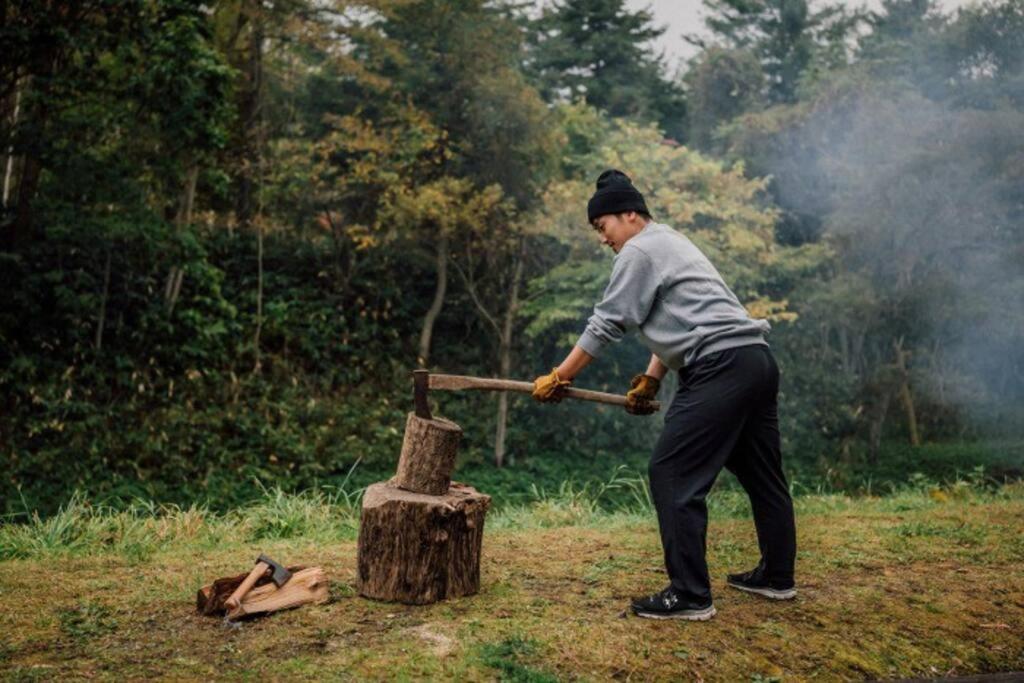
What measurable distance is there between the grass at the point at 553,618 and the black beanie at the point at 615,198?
1761 millimetres

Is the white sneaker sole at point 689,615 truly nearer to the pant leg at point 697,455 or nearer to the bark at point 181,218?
the pant leg at point 697,455

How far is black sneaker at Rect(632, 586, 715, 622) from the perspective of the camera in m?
3.64

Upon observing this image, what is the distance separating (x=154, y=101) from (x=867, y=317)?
12299 mm

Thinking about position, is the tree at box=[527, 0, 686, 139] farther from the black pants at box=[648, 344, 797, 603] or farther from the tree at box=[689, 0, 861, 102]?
the black pants at box=[648, 344, 797, 603]

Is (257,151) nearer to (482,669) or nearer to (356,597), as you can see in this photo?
(356,597)

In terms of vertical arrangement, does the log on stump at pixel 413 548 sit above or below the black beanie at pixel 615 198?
below

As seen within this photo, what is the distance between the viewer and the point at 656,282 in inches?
143

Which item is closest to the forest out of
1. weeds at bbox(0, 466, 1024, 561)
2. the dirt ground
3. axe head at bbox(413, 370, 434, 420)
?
weeds at bbox(0, 466, 1024, 561)

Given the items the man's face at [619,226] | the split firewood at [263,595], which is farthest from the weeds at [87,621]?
the man's face at [619,226]

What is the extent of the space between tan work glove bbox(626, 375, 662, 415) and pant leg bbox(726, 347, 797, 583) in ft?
1.43

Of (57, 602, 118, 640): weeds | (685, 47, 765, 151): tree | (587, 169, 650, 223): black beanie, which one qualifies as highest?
(685, 47, 765, 151): tree

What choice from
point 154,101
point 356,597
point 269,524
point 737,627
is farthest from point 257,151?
point 737,627

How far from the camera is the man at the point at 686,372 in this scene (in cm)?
362

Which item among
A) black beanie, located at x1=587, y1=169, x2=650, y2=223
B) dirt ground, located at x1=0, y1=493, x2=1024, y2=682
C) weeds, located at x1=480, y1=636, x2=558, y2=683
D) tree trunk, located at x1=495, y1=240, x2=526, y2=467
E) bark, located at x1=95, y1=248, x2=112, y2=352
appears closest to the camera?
weeds, located at x1=480, y1=636, x2=558, y2=683
